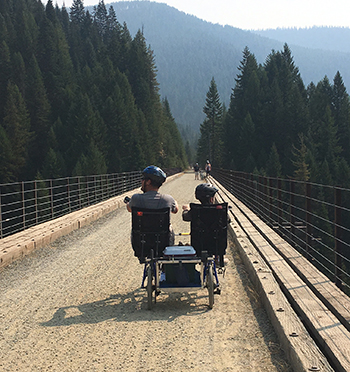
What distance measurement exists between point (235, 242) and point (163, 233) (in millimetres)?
4146

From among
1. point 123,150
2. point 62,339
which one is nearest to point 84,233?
point 62,339

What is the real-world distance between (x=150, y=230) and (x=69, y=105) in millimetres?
82507

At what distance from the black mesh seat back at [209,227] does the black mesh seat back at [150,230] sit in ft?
1.14

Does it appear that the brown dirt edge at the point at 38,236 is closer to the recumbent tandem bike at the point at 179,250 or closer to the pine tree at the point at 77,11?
the recumbent tandem bike at the point at 179,250

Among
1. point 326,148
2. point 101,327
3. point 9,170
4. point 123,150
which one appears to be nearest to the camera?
point 101,327

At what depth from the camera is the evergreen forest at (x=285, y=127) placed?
8169 cm

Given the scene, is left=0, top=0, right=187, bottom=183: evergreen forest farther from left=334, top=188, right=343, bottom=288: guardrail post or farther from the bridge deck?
left=334, top=188, right=343, bottom=288: guardrail post

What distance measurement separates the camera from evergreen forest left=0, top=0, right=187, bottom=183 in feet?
238

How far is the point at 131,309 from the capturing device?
210 inches

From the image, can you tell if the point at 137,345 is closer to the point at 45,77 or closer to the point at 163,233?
the point at 163,233

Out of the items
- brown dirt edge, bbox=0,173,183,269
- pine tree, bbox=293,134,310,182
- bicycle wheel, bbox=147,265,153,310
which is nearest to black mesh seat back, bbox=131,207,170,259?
bicycle wheel, bbox=147,265,153,310

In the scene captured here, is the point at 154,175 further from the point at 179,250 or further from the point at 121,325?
the point at 121,325

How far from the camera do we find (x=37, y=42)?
94.8m

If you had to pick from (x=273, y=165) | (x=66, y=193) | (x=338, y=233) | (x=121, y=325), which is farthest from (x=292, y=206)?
(x=273, y=165)
